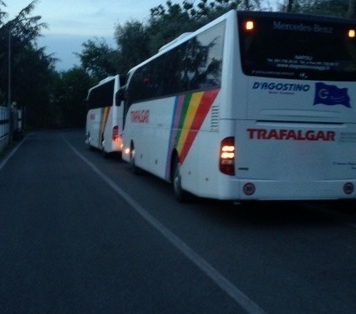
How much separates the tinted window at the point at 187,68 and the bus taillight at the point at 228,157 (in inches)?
38.5

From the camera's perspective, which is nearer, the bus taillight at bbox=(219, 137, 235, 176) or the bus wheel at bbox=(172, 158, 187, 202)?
the bus taillight at bbox=(219, 137, 235, 176)

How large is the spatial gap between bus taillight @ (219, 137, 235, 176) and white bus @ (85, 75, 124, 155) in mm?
15464

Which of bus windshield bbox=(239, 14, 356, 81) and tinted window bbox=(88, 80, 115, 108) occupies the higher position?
bus windshield bbox=(239, 14, 356, 81)

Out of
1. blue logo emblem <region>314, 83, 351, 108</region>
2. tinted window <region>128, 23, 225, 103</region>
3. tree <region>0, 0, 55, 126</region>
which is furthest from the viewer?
tree <region>0, 0, 55, 126</region>

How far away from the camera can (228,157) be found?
12422mm

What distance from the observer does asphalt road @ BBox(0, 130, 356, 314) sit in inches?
312

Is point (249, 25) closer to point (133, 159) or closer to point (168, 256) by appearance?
point (168, 256)

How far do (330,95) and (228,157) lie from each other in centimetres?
183

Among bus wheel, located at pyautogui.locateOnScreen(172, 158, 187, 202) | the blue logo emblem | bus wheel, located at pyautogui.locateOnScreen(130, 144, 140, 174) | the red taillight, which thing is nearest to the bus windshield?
the blue logo emblem

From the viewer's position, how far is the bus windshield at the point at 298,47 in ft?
40.9

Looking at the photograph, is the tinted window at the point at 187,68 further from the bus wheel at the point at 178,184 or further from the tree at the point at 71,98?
the tree at the point at 71,98

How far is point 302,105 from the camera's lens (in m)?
12.5

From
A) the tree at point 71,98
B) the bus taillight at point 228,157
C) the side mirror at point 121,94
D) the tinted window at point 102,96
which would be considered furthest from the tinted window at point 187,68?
the tree at point 71,98

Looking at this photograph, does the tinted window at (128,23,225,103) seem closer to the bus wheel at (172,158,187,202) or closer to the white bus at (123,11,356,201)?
the white bus at (123,11,356,201)
